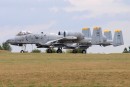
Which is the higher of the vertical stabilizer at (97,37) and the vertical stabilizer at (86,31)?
the vertical stabilizer at (86,31)

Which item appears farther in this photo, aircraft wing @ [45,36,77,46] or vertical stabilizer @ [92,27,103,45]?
vertical stabilizer @ [92,27,103,45]

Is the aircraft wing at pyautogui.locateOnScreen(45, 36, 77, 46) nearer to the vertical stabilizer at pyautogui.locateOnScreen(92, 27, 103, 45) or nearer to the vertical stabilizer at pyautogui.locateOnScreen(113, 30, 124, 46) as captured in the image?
the vertical stabilizer at pyautogui.locateOnScreen(92, 27, 103, 45)

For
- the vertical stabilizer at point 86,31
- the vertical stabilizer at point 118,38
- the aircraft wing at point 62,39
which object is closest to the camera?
the aircraft wing at point 62,39

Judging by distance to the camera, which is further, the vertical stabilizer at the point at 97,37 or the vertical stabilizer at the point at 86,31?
the vertical stabilizer at the point at 86,31

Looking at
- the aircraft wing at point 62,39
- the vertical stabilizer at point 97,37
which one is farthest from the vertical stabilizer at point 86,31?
the aircraft wing at point 62,39

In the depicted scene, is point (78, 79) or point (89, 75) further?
point (89, 75)

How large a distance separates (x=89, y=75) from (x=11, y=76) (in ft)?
14.0

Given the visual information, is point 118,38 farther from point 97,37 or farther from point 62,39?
point 62,39

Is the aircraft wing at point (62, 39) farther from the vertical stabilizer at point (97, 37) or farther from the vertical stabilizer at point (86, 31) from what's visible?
the vertical stabilizer at point (86, 31)

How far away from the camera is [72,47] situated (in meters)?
84.9

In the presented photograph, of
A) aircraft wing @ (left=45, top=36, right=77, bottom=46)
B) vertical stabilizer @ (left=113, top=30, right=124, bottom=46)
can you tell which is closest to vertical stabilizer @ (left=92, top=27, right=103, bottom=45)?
vertical stabilizer @ (left=113, top=30, right=124, bottom=46)

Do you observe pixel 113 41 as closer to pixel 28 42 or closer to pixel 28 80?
pixel 28 42

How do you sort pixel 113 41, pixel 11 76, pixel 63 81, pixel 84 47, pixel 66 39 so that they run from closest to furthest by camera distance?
pixel 63 81 < pixel 11 76 < pixel 66 39 < pixel 84 47 < pixel 113 41

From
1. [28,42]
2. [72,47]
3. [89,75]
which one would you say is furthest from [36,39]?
[89,75]
